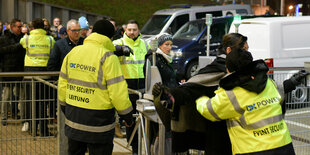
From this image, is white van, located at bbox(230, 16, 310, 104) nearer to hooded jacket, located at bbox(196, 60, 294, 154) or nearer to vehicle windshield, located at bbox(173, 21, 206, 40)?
vehicle windshield, located at bbox(173, 21, 206, 40)

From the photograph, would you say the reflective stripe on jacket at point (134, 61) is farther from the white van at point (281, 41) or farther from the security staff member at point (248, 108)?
the white van at point (281, 41)

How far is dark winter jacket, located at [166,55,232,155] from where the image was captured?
4867 millimetres

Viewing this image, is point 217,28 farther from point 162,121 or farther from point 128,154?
point 162,121

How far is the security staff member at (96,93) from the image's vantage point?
5.41 meters

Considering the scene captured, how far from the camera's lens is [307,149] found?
7.38 m

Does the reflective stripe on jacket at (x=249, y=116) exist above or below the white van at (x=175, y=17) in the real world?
below

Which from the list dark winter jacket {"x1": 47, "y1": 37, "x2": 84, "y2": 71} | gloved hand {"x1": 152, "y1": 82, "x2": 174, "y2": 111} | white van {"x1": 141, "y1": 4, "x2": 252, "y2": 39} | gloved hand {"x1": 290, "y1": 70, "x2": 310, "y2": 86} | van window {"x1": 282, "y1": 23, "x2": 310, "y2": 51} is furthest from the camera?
white van {"x1": 141, "y1": 4, "x2": 252, "y2": 39}

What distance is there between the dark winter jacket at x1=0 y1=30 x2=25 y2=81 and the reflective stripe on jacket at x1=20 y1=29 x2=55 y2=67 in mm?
876

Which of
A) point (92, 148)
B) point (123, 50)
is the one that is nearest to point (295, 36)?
point (123, 50)

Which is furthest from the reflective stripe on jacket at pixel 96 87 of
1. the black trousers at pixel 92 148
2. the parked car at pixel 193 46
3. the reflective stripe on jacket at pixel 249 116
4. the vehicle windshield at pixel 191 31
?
the vehicle windshield at pixel 191 31

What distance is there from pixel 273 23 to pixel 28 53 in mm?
5486

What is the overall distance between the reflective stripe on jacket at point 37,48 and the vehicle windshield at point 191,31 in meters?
7.13

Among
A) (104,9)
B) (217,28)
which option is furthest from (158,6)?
(217,28)

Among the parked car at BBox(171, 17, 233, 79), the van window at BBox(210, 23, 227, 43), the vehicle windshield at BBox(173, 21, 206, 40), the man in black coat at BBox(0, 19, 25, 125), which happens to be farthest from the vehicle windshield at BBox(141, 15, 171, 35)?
the man in black coat at BBox(0, 19, 25, 125)
